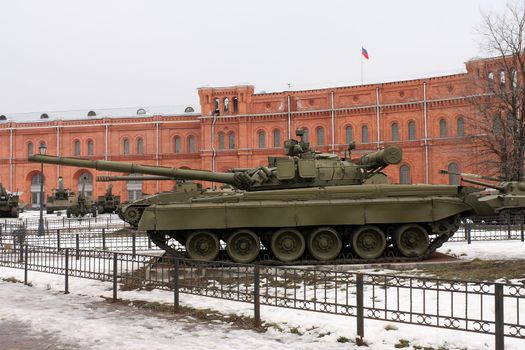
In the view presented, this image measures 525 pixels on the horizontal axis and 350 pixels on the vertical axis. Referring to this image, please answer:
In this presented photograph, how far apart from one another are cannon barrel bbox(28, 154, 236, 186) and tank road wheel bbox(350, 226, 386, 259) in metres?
3.46

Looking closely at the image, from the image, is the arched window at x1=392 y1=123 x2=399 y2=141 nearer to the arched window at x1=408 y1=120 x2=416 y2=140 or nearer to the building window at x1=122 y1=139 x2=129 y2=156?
the arched window at x1=408 y1=120 x2=416 y2=140

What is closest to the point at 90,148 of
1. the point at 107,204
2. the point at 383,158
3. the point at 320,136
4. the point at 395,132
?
the point at 107,204

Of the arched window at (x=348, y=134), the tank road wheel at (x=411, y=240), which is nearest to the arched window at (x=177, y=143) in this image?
the arched window at (x=348, y=134)

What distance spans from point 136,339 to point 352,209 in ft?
21.2

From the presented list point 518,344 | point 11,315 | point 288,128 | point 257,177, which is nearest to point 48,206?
point 288,128

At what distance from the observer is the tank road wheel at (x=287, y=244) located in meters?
12.0

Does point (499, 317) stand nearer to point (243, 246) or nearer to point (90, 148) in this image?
point (243, 246)

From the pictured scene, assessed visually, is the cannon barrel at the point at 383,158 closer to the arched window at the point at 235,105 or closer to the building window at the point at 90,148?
the arched window at the point at 235,105

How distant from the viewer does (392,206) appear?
11875 millimetres

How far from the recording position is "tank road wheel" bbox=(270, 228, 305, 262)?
12.0 metres

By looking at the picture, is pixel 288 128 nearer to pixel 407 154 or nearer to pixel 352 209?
pixel 407 154

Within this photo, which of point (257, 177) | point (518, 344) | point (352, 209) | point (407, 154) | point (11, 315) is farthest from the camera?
point (407, 154)

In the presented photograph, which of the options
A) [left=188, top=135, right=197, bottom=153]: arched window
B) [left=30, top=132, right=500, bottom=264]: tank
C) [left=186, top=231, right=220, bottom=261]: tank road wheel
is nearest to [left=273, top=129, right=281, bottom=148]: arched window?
[left=188, top=135, right=197, bottom=153]: arched window

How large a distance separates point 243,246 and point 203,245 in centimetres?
Result: 92
